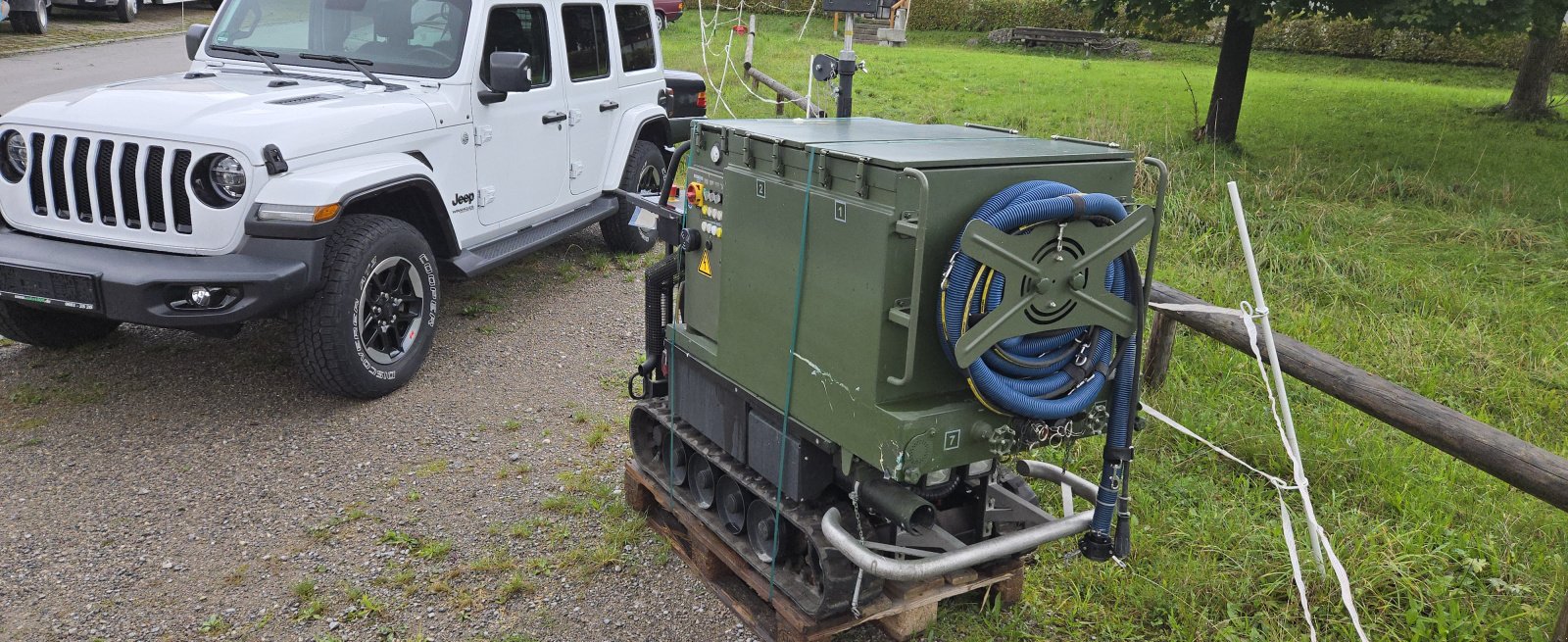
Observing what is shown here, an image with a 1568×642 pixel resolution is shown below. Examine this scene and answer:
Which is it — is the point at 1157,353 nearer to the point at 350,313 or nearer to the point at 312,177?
the point at 350,313

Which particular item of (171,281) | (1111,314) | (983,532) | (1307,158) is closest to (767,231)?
(1111,314)

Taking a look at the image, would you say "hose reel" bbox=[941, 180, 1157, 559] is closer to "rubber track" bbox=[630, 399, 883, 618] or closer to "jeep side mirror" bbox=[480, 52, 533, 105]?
"rubber track" bbox=[630, 399, 883, 618]

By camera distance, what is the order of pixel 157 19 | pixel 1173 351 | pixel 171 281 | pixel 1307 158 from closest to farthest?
pixel 171 281, pixel 1173 351, pixel 1307 158, pixel 157 19

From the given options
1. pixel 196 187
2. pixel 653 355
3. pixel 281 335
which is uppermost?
pixel 196 187

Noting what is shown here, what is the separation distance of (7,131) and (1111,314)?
4.98 m

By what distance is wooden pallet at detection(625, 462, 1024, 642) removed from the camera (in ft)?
11.1

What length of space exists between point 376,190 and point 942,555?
328 cm

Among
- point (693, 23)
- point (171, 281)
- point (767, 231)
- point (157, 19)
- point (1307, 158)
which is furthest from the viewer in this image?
point (693, 23)

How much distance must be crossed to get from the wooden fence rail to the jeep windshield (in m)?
4.09

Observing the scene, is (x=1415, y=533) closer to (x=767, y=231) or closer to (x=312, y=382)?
(x=767, y=231)

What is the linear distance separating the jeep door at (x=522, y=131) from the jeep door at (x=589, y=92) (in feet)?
0.55

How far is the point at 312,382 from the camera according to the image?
→ 5012 millimetres

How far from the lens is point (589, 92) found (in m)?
7.01

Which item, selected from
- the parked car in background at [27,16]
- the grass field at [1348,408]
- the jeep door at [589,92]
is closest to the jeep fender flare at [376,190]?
the jeep door at [589,92]
